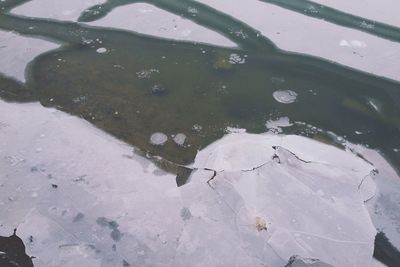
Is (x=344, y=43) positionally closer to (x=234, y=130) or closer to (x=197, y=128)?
(x=234, y=130)

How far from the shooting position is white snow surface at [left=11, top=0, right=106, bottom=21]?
5.11 metres

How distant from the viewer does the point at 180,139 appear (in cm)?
347

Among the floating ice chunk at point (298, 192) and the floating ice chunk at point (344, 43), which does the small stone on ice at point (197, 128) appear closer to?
the floating ice chunk at point (298, 192)

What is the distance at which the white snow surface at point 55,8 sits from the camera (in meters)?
5.11

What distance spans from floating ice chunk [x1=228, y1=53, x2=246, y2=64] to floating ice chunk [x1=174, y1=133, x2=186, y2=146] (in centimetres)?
135

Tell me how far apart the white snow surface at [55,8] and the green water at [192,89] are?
0.73 feet

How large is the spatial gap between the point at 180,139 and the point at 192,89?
0.77 metres

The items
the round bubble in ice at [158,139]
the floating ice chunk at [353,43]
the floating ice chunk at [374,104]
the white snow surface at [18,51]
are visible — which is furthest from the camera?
the floating ice chunk at [353,43]

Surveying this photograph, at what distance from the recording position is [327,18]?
5273mm

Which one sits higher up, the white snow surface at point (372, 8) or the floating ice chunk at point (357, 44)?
the white snow surface at point (372, 8)

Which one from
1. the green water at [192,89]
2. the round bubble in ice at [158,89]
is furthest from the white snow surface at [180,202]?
the round bubble in ice at [158,89]

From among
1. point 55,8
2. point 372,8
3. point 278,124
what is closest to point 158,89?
point 278,124

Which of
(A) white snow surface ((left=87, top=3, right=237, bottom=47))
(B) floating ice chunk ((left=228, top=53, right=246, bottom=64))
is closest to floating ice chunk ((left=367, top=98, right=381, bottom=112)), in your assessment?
(B) floating ice chunk ((left=228, top=53, right=246, bottom=64))

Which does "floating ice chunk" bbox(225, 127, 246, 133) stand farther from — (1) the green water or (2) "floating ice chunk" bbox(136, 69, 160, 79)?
(2) "floating ice chunk" bbox(136, 69, 160, 79)
